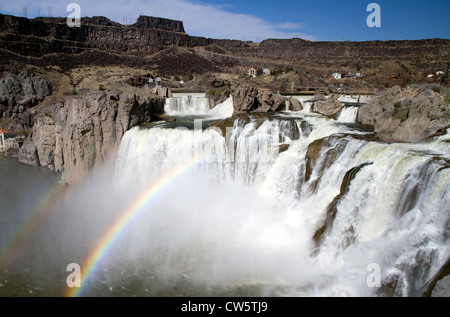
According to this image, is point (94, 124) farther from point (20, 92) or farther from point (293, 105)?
point (20, 92)

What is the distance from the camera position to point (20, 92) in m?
41.2

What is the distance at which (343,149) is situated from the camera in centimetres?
1450

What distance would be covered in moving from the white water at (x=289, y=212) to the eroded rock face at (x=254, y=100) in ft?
14.6

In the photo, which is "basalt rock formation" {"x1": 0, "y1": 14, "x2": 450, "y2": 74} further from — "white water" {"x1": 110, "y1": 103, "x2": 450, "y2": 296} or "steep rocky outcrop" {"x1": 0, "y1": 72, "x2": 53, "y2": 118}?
"white water" {"x1": 110, "y1": 103, "x2": 450, "y2": 296}

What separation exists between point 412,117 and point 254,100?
1117cm

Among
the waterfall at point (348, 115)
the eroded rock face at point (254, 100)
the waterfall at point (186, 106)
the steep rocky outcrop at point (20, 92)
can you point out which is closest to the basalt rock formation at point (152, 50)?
the steep rocky outcrop at point (20, 92)

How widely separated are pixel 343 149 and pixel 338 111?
824cm

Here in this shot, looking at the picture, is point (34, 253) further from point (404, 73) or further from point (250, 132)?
point (404, 73)

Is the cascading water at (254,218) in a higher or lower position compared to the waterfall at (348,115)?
lower

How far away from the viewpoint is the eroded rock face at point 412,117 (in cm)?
1430

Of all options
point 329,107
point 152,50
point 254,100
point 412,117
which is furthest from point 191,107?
point 152,50

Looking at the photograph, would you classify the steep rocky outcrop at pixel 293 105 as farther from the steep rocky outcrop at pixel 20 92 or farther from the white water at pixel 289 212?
→ the steep rocky outcrop at pixel 20 92

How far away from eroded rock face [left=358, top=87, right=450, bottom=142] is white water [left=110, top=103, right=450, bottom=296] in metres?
1.02
